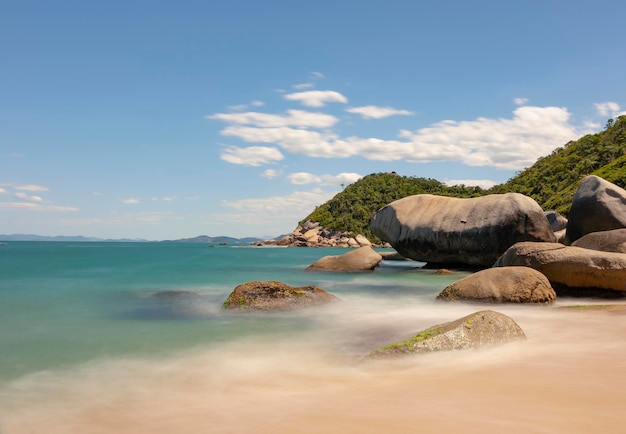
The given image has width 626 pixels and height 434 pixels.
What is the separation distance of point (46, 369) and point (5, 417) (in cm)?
238

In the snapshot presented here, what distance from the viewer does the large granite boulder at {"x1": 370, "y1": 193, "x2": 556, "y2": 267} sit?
23.3m

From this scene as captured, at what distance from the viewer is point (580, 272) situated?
45.6ft

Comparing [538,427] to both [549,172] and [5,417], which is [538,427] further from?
[549,172]

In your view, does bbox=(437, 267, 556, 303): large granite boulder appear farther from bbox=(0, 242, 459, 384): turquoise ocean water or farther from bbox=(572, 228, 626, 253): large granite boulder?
bbox=(572, 228, 626, 253): large granite boulder

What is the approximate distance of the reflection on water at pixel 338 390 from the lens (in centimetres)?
449

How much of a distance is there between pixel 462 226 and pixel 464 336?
18.3m

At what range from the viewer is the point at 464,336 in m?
7.70

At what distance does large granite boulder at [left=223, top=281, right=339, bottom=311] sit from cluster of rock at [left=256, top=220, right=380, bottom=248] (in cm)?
8554

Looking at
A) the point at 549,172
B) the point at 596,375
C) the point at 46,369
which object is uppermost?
the point at 549,172

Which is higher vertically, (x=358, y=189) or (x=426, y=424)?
(x=358, y=189)

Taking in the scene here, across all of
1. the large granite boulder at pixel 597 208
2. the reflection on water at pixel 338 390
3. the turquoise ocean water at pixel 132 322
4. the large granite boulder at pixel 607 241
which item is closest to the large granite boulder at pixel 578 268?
the large granite boulder at pixel 607 241

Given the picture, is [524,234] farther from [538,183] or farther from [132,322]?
[538,183]

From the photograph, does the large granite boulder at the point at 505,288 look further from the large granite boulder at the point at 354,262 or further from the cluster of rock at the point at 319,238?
the cluster of rock at the point at 319,238

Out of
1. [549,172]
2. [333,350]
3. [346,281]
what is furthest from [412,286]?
[549,172]
